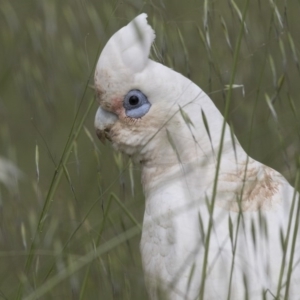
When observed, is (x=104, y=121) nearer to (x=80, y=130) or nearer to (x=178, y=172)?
(x=178, y=172)

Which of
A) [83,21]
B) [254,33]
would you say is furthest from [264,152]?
[83,21]

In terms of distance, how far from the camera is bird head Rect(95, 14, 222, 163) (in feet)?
8.35

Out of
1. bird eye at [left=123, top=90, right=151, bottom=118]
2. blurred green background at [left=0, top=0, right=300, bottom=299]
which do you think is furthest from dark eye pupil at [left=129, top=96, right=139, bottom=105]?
blurred green background at [left=0, top=0, right=300, bottom=299]

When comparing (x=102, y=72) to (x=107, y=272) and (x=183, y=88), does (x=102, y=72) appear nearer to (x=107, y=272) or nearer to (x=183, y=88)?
(x=183, y=88)

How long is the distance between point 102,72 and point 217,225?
56cm

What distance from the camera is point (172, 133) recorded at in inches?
102

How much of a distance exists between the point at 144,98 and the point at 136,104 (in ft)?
0.10

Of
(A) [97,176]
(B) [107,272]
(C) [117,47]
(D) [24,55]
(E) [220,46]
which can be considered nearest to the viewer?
(B) [107,272]

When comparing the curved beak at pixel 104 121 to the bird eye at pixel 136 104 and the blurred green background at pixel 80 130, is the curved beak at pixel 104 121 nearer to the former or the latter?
the bird eye at pixel 136 104

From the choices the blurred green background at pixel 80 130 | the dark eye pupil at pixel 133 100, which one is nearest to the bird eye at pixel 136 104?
the dark eye pupil at pixel 133 100

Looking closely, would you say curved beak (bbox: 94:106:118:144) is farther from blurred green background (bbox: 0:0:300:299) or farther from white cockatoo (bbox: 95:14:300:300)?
blurred green background (bbox: 0:0:300:299)

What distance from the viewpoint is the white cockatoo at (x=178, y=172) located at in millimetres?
2383

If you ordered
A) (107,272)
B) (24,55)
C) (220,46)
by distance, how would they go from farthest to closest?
(220,46), (24,55), (107,272)

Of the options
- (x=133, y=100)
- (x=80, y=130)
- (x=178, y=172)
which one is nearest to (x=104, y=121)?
(x=133, y=100)
